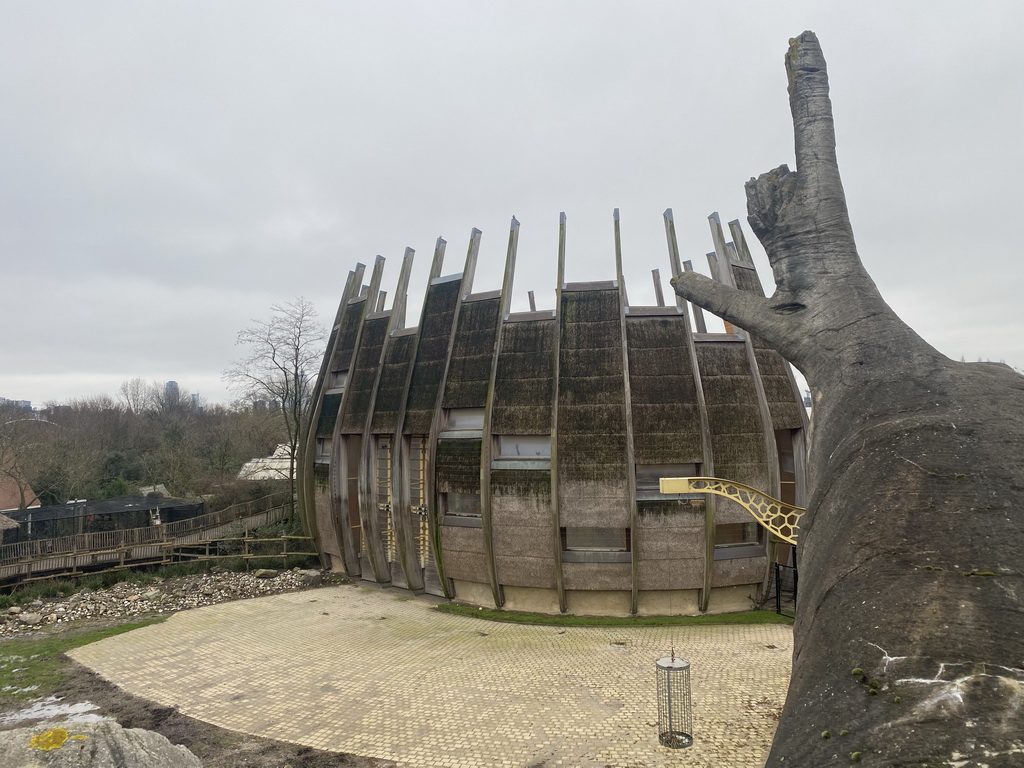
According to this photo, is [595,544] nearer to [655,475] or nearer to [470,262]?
[655,475]

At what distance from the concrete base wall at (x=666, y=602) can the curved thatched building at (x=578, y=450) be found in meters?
0.06

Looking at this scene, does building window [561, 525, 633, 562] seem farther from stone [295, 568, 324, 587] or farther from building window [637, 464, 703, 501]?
stone [295, 568, 324, 587]

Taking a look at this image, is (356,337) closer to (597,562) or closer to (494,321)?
(494,321)

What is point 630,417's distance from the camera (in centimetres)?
1608

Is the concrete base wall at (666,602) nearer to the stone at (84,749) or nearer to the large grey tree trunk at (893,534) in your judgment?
the stone at (84,749)

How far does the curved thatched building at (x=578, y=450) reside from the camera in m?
15.9

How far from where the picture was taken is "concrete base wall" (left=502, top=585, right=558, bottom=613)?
16.7 meters

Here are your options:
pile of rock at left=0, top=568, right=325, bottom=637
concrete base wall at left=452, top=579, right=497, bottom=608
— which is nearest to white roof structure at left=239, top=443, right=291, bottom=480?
pile of rock at left=0, top=568, right=325, bottom=637

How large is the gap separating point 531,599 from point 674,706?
7.26 m

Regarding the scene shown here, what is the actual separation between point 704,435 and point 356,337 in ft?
44.5

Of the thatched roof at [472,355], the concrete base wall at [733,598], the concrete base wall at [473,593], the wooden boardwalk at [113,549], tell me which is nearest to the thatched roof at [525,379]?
the thatched roof at [472,355]

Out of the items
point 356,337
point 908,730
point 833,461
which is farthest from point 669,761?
point 356,337

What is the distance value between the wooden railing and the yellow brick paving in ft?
28.3

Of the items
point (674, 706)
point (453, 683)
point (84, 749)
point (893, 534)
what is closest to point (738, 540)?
point (674, 706)
